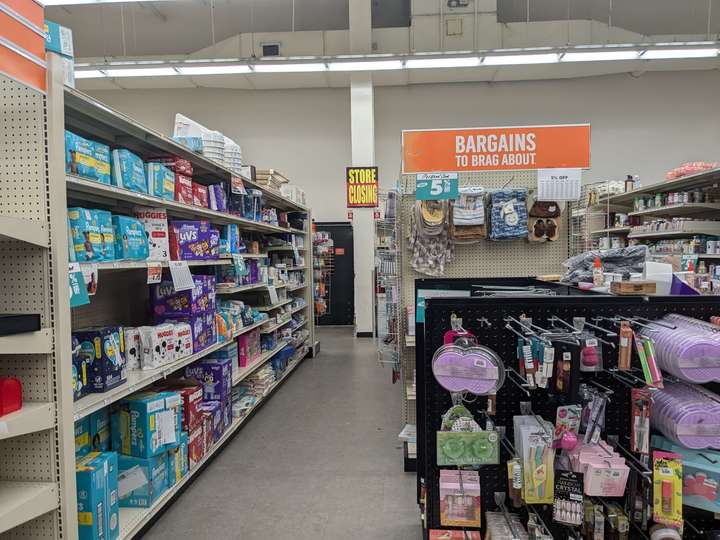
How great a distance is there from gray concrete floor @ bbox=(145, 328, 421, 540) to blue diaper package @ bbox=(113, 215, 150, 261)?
5.14 feet

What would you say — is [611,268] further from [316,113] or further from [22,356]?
[316,113]

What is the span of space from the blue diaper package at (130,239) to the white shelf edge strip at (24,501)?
1.14 m

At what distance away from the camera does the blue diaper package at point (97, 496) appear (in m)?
2.11

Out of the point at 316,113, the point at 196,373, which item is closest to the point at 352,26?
the point at 316,113

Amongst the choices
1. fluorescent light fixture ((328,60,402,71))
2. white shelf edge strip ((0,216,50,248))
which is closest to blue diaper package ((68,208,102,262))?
white shelf edge strip ((0,216,50,248))

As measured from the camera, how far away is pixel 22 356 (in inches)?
73.5

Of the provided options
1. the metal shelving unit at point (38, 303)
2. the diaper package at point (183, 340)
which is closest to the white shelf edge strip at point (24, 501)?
the metal shelving unit at point (38, 303)

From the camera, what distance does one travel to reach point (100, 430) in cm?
257

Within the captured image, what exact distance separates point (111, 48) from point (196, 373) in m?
8.94

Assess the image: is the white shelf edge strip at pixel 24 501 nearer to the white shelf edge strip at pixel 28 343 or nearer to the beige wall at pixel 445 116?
the white shelf edge strip at pixel 28 343

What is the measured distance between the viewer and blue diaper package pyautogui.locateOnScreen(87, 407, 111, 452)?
250 centimetres

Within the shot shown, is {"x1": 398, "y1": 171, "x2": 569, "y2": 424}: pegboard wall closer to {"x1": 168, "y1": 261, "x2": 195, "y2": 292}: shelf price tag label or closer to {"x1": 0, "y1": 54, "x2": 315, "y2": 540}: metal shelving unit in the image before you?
{"x1": 168, "y1": 261, "x2": 195, "y2": 292}: shelf price tag label

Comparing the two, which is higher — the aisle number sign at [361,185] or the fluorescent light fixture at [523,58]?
the fluorescent light fixture at [523,58]

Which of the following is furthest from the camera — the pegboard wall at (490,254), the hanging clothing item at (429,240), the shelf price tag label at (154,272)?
the pegboard wall at (490,254)
